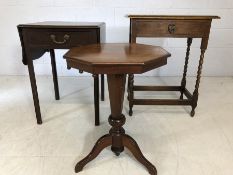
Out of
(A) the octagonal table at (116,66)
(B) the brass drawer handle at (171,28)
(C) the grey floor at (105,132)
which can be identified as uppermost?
(B) the brass drawer handle at (171,28)

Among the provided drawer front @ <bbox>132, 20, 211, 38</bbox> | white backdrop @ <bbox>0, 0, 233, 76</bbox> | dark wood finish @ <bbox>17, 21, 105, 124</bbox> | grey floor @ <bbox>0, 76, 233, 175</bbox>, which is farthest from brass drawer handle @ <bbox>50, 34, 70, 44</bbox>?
white backdrop @ <bbox>0, 0, 233, 76</bbox>

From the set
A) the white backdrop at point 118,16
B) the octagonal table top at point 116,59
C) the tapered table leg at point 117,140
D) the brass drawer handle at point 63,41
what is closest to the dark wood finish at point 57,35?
the brass drawer handle at point 63,41

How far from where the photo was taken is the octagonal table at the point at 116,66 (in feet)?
3.27

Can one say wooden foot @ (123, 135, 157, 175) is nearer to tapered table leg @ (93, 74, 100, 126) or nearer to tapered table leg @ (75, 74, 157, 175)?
tapered table leg @ (75, 74, 157, 175)

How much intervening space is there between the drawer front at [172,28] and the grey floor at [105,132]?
0.66 m

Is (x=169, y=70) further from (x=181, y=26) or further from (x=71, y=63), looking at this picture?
(x=71, y=63)

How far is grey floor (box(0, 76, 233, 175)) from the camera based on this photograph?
133cm

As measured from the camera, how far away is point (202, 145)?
60.0 inches

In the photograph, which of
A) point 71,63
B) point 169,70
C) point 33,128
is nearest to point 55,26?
point 71,63

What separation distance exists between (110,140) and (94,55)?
50 cm

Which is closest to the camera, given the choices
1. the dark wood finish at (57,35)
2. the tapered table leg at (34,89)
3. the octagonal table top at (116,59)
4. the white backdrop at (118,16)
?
the octagonal table top at (116,59)

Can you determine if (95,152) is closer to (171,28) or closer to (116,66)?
(116,66)

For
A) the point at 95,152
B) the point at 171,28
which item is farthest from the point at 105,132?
the point at 171,28

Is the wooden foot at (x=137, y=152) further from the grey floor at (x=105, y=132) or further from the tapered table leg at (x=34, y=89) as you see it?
the tapered table leg at (x=34, y=89)
